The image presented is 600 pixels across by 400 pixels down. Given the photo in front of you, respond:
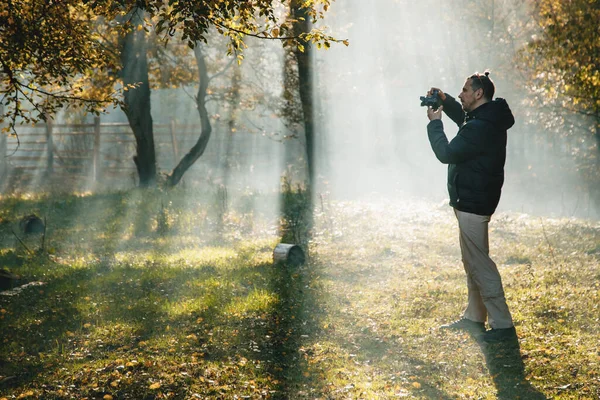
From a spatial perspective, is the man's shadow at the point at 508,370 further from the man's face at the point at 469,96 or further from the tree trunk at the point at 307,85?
the tree trunk at the point at 307,85

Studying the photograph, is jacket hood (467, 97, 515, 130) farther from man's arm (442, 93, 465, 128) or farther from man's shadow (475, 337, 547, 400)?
man's shadow (475, 337, 547, 400)

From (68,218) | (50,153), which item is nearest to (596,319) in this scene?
(68,218)

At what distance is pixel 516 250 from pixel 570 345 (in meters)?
5.57

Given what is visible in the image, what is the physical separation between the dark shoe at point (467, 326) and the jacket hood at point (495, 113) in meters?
2.10

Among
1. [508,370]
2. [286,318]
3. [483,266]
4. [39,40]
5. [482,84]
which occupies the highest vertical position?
[39,40]


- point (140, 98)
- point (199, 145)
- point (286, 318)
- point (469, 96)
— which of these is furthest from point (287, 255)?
point (199, 145)

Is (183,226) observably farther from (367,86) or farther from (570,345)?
(367,86)

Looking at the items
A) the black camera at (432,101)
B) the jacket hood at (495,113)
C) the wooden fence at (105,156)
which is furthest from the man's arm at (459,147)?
the wooden fence at (105,156)

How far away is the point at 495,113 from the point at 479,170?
1.80ft

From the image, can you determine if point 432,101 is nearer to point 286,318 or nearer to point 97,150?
point 286,318

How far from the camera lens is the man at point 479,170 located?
18.5 feet

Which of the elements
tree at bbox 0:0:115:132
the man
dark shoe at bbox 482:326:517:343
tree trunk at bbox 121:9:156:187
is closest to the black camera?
the man

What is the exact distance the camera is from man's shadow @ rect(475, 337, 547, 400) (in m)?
5.02

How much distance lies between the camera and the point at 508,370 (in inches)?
217
